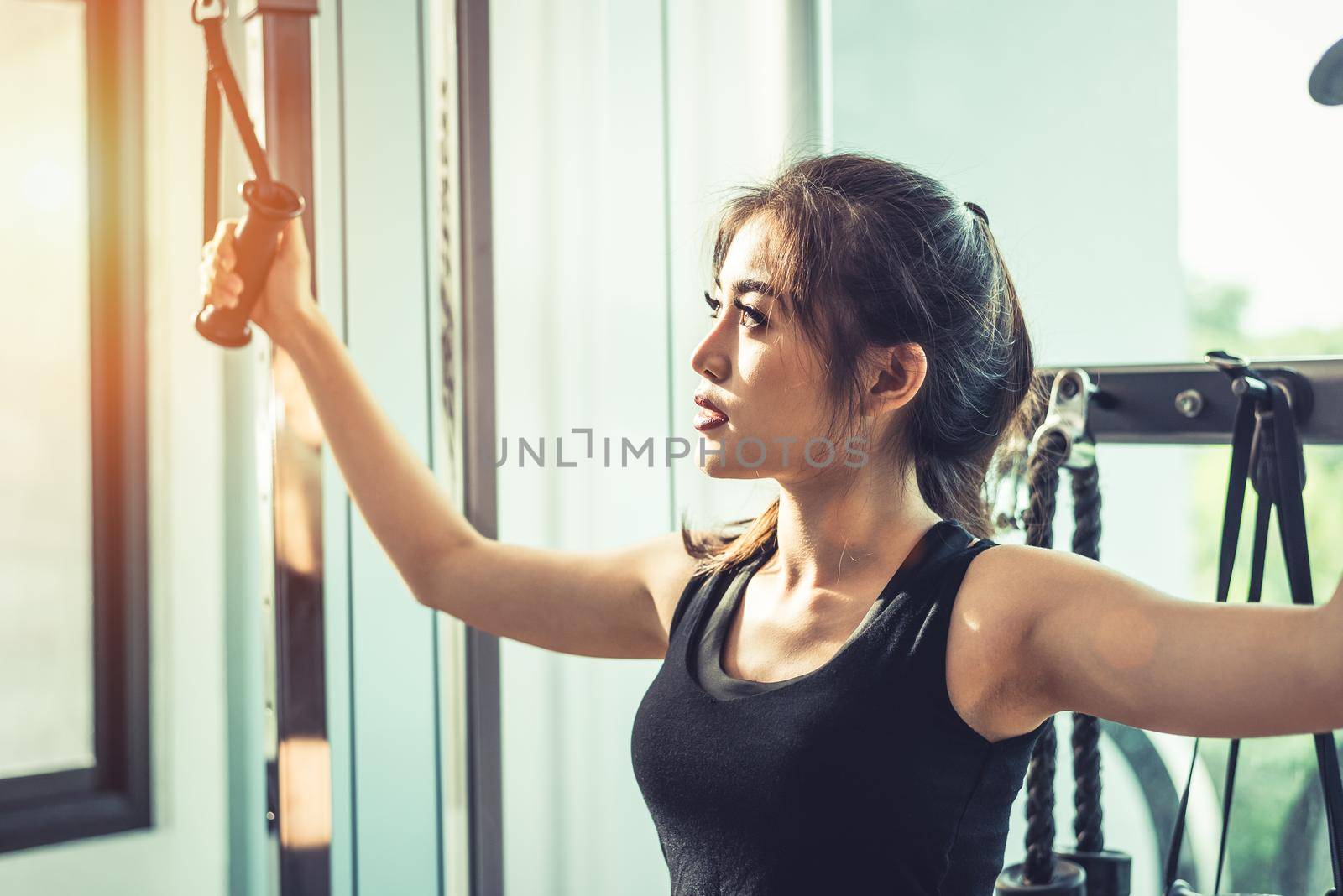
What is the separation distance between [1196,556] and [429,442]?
2.19ft

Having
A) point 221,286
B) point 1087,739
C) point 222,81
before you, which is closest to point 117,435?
point 221,286

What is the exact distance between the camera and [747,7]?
1060mm

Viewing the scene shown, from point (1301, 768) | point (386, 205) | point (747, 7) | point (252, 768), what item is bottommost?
point (252, 768)

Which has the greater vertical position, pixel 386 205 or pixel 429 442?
pixel 386 205

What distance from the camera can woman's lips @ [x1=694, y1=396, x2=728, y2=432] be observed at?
718 millimetres

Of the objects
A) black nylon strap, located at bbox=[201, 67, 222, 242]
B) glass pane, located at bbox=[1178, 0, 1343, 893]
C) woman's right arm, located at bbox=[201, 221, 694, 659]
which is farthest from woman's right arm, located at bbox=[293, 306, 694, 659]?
glass pane, located at bbox=[1178, 0, 1343, 893]

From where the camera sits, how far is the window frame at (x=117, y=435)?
1.38 meters

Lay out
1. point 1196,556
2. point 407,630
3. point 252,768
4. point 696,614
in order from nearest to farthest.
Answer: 1. point 696,614
2. point 1196,556
3. point 407,630
4. point 252,768

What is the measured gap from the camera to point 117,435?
139 cm

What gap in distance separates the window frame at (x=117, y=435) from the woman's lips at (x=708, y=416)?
3.15ft

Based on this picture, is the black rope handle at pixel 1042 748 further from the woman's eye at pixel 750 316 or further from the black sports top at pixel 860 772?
the woman's eye at pixel 750 316

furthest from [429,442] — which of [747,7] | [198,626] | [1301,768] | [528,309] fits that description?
[1301,768]

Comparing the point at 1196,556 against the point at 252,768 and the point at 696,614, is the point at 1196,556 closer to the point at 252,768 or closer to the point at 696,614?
the point at 696,614

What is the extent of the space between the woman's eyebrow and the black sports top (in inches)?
7.5
